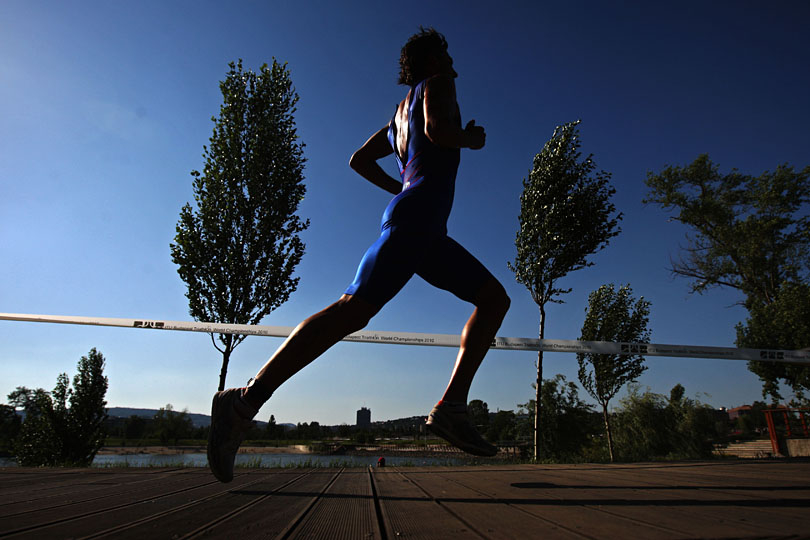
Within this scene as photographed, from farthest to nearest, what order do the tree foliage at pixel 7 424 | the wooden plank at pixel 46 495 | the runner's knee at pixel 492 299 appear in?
the tree foliage at pixel 7 424, the runner's knee at pixel 492 299, the wooden plank at pixel 46 495

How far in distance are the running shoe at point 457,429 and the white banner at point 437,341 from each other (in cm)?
267

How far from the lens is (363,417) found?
144 meters

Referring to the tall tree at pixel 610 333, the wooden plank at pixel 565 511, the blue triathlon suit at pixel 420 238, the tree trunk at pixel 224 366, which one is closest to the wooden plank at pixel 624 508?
the wooden plank at pixel 565 511

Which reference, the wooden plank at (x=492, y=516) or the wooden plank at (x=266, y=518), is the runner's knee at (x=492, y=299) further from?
the wooden plank at (x=266, y=518)

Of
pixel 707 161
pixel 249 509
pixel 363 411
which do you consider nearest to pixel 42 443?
pixel 249 509

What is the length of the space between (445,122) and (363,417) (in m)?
153

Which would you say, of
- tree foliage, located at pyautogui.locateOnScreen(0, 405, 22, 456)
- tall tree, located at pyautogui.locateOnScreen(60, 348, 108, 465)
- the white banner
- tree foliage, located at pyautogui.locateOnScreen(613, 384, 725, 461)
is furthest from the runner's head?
tree foliage, located at pyautogui.locateOnScreen(0, 405, 22, 456)

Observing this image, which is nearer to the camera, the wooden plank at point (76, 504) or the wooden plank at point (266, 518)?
the wooden plank at point (266, 518)

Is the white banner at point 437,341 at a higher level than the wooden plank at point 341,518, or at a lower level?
higher

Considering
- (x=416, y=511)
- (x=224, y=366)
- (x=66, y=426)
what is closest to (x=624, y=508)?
(x=416, y=511)

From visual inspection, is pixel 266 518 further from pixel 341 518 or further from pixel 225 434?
pixel 225 434

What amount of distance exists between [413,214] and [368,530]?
118cm

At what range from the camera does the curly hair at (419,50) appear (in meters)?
2.24

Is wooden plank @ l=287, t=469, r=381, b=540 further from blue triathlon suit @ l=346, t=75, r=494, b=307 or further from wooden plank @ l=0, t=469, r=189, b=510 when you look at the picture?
wooden plank @ l=0, t=469, r=189, b=510
